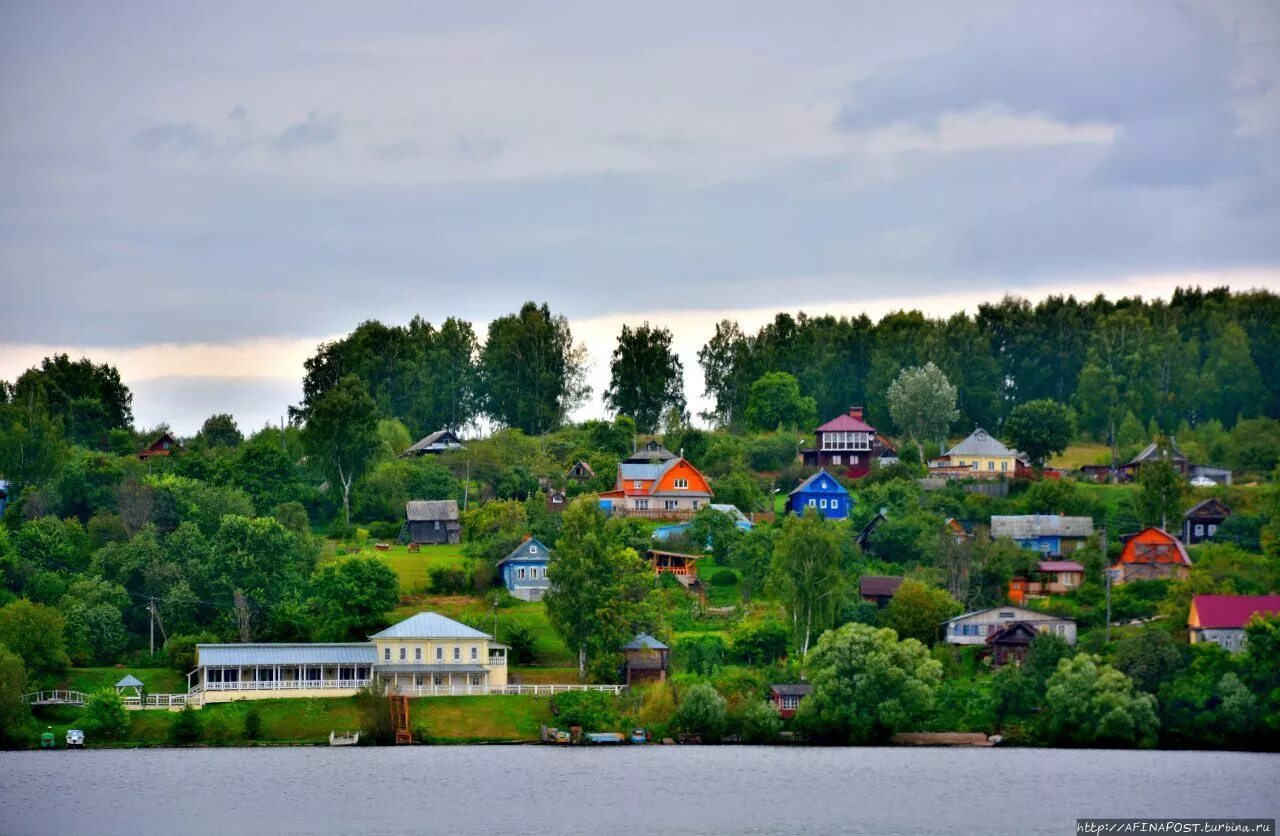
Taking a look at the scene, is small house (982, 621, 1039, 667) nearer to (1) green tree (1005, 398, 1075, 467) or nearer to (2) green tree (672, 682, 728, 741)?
(2) green tree (672, 682, 728, 741)

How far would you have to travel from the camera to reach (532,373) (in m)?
146

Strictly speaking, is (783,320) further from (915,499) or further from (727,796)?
(727,796)

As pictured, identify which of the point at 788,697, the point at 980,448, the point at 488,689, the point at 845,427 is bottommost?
the point at 788,697

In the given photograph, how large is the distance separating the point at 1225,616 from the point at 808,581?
18880 mm

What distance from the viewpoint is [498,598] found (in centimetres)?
9912

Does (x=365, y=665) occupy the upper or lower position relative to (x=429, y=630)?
lower

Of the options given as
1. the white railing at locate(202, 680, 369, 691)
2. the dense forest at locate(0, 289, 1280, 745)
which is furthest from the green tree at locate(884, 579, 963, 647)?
the white railing at locate(202, 680, 369, 691)

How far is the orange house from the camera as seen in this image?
116 m

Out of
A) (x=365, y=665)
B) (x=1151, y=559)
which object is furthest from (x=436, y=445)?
(x=1151, y=559)

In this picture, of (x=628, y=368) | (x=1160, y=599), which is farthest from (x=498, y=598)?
(x=628, y=368)

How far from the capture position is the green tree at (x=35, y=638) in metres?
83.1

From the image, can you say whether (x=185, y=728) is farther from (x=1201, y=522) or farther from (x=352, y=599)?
(x=1201, y=522)

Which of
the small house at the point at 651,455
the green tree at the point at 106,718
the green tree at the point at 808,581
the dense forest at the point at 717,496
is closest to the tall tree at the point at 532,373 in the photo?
the dense forest at the point at 717,496

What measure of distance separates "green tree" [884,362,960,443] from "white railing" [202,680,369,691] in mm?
58570
